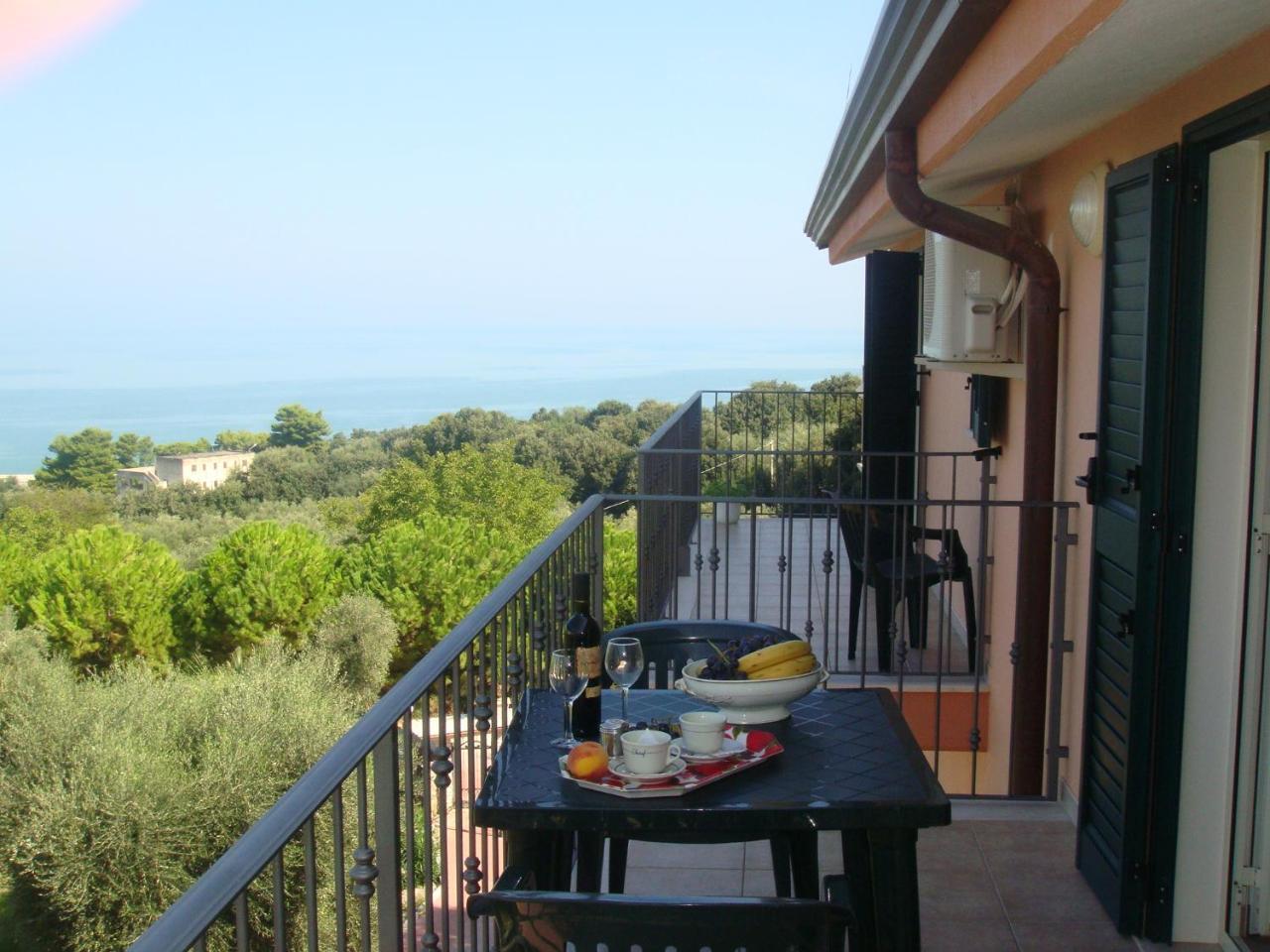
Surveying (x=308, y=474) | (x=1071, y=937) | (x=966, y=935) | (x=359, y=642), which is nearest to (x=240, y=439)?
(x=308, y=474)

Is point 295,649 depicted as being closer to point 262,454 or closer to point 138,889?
point 138,889

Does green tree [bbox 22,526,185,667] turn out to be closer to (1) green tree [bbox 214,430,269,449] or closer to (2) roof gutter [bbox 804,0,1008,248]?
(2) roof gutter [bbox 804,0,1008,248]

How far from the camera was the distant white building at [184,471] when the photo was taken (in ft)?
149

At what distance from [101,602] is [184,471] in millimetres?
24393

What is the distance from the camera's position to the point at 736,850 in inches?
149

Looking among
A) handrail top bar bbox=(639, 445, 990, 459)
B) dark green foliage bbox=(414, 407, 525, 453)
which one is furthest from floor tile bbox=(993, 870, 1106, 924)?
dark green foliage bbox=(414, 407, 525, 453)

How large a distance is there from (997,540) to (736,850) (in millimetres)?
2536

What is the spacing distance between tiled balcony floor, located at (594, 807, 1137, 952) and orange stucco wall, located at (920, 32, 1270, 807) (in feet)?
0.93

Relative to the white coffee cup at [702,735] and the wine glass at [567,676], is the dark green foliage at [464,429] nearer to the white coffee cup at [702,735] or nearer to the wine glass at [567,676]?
the wine glass at [567,676]

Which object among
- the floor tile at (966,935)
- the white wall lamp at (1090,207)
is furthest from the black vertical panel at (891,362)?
the floor tile at (966,935)

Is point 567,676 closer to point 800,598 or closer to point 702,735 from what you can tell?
point 702,735

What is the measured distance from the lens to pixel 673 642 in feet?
9.89

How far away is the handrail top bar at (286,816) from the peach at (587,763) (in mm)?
268

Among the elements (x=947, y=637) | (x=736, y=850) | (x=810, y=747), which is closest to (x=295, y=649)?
(x=947, y=637)
